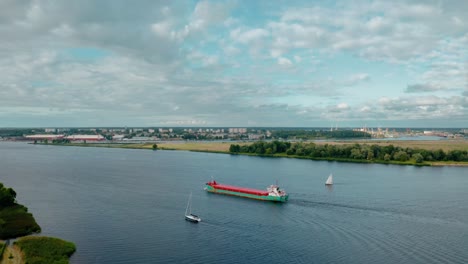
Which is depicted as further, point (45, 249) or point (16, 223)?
point (16, 223)

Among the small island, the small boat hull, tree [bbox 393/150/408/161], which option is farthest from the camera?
tree [bbox 393/150/408/161]

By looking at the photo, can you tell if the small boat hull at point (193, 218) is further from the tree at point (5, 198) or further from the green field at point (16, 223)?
the tree at point (5, 198)

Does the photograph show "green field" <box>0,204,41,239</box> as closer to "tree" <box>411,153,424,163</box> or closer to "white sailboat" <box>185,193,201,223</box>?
"white sailboat" <box>185,193,201,223</box>

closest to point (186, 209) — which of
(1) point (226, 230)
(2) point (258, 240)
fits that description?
(1) point (226, 230)

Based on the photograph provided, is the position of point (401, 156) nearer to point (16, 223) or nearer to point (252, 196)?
point (252, 196)

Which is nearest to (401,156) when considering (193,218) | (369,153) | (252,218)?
(369,153)

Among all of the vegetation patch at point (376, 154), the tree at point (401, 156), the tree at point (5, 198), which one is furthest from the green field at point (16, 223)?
the tree at point (401, 156)

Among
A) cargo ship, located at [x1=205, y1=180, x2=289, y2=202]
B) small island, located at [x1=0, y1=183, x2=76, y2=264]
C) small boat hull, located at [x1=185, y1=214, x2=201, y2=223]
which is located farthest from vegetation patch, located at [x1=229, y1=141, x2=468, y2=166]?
small island, located at [x1=0, y1=183, x2=76, y2=264]

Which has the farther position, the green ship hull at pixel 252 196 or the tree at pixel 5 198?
the green ship hull at pixel 252 196
